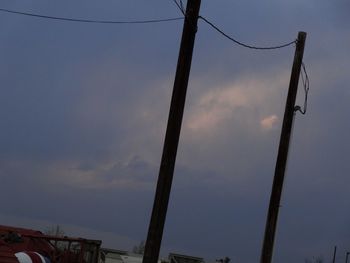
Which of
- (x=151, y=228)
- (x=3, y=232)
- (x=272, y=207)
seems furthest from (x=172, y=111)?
(x=272, y=207)

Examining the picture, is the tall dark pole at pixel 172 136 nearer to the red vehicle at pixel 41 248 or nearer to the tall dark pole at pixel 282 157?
the red vehicle at pixel 41 248

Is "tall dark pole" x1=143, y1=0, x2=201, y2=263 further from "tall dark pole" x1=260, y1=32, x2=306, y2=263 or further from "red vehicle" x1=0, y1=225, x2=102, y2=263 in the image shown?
"tall dark pole" x1=260, y1=32, x2=306, y2=263

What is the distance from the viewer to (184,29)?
1323 cm

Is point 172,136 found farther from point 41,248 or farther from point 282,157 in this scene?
point 282,157

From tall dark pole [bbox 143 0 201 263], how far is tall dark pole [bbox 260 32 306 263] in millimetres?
7313

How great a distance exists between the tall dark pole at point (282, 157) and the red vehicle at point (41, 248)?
17.5 feet

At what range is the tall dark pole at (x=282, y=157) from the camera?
1878 cm

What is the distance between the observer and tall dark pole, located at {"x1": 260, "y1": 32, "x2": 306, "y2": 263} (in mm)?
18781

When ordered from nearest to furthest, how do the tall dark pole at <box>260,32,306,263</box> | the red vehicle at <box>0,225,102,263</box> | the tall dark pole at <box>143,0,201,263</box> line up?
the tall dark pole at <box>143,0,201,263</box>, the red vehicle at <box>0,225,102,263</box>, the tall dark pole at <box>260,32,306,263</box>

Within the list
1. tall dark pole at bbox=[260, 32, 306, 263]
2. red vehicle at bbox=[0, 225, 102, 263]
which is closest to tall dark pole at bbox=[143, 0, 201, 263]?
red vehicle at bbox=[0, 225, 102, 263]

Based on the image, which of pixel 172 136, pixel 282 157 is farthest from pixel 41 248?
pixel 282 157

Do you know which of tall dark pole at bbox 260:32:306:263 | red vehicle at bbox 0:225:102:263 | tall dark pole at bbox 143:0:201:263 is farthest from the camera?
tall dark pole at bbox 260:32:306:263

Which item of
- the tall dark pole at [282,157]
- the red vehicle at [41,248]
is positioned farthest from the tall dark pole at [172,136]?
the tall dark pole at [282,157]

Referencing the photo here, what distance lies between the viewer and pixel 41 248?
14.9 meters
